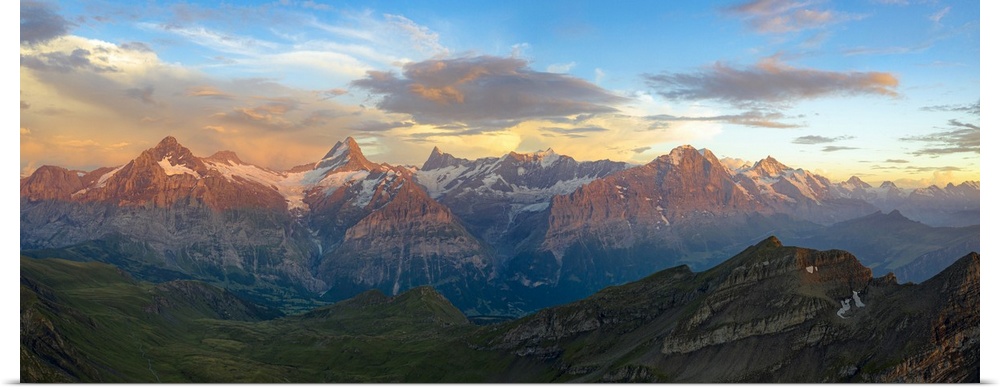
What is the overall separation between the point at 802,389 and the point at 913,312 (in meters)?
71.2

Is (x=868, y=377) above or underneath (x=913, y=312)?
underneath

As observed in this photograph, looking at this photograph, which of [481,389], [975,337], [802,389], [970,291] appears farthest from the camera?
[970,291]

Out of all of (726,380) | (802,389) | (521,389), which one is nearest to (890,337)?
(726,380)

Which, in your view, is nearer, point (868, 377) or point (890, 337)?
point (868, 377)

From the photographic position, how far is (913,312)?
18100cm

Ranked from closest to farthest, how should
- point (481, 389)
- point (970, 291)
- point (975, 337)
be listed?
point (481, 389)
point (975, 337)
point (970, 291)

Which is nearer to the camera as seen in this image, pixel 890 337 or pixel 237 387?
pixel 237 387

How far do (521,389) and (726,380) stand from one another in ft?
311

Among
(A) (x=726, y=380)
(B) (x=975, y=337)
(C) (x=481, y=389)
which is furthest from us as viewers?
(A) (x=726, y=380)
